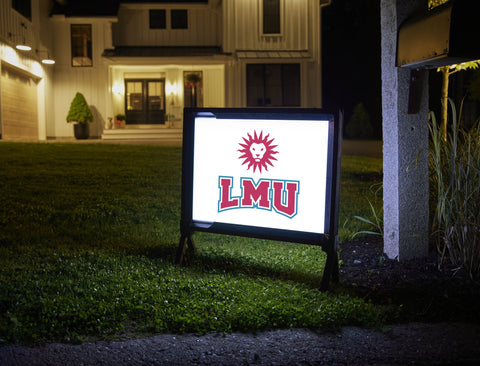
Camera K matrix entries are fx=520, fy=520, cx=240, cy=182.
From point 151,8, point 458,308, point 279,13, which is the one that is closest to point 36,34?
point 151,8

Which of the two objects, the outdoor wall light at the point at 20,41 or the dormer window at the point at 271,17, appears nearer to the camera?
the outdoor wall light at the point at 20,41

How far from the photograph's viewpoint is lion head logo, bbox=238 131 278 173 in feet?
13.9

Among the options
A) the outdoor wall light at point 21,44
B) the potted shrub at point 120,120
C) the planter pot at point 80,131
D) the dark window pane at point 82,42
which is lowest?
the planter pot at point 80,131

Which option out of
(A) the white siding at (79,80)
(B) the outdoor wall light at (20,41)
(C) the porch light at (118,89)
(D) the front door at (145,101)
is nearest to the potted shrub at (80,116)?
(A) the white siding at (79,80)

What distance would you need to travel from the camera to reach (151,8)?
2609 centimetres

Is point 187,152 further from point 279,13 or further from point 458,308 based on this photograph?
Result: point 279,13

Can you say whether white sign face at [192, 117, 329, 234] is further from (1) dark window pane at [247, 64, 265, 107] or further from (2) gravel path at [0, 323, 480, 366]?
(1) dark window pane at [247, 64, 265, 107]

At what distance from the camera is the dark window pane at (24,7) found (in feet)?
69.5

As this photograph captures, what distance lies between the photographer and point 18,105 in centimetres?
2117

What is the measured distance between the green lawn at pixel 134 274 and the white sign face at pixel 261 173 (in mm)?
490

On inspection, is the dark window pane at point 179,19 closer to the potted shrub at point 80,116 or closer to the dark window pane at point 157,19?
the dark window pane at point 157,19

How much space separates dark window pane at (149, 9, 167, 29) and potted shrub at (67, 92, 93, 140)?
5.61 meters

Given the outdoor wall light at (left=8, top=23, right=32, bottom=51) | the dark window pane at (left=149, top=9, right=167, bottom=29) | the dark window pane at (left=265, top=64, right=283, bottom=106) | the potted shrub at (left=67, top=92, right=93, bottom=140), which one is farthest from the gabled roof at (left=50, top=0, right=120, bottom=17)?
the dark window pane at (left=265, top=64, right=283, bottom=106)

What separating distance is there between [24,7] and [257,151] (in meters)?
21.4
